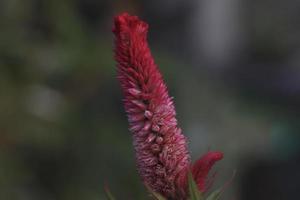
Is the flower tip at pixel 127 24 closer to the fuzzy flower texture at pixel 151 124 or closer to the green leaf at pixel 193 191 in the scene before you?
the fuzzy flower texture at pixel 151 124

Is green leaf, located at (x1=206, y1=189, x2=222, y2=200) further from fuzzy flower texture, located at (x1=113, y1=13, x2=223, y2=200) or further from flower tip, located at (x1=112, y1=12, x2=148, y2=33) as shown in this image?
flower tip, located at (x1=112, y1=12, x2=148, y2=33)

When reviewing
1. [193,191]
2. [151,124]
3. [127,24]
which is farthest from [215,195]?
[127,24]

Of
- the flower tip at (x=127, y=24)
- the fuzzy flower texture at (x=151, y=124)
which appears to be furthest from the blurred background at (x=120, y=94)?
the flower tip at (x=127, y=24)

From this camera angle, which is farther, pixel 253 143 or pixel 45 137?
pixel 253 143

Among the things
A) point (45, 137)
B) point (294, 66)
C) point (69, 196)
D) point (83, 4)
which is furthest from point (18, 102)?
point (294, 66)

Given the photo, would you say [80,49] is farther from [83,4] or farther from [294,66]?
[294,66]

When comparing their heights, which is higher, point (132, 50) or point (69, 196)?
point (132, 50)
